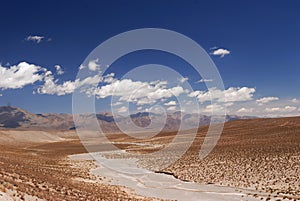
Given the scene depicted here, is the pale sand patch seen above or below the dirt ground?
below

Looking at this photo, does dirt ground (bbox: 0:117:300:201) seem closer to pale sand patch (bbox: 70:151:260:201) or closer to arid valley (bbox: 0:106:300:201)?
arid valley (bbox: 0:106:300:201)

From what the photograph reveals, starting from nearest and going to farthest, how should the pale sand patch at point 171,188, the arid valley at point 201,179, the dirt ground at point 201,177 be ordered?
the arid valley at point 201,179 < the dirt ground at point 201,177 < the pale sand patch at point 171,188

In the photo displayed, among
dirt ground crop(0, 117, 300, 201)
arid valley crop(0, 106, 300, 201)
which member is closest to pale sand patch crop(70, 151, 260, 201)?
arid valley crop(0, 106, 300, 201)

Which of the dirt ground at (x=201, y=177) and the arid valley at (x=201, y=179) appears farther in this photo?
the dirt ground at (x=201, y=177)

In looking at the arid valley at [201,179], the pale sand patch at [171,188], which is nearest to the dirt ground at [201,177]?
the arid valley at [201,179]

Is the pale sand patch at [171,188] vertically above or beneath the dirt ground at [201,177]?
Result: beneath

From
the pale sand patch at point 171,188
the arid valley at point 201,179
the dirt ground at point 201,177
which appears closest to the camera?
the arid valley at point 201,179

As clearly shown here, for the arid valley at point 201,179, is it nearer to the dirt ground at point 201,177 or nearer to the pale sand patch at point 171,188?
the dirt ground at point 201,177

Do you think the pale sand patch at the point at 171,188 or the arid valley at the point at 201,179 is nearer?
the arid valley at the point at 201,179

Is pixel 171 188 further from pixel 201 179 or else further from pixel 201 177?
pixel 201 177

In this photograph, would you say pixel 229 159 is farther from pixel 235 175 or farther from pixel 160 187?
pixel 160 187

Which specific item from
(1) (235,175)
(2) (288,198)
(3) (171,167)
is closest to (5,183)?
(2) (288,198)

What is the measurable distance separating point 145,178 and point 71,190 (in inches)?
657

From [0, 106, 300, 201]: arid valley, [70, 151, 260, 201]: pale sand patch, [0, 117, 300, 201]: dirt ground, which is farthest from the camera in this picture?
[70, 151, 260, 201]: pale sand patch
